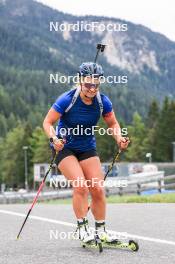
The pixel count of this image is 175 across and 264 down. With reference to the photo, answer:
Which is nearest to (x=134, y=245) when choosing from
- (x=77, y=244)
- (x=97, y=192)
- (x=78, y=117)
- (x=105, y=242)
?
(x=105, y=242)

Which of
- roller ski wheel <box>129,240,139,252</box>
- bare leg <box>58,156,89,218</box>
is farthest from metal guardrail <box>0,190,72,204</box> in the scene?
roller ski wheel <box>129,240,139,252</box>

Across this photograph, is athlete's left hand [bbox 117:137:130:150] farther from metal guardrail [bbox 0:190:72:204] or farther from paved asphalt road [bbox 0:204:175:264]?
metal guardrail [bbox 0:190:72:204]

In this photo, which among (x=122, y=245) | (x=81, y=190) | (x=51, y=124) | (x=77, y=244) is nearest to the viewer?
(x=122, y=245)

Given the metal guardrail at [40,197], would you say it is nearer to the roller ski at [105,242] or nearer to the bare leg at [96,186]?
the bare leg at [96,186]

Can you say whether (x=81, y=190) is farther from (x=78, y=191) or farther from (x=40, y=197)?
(x=40, y=197)

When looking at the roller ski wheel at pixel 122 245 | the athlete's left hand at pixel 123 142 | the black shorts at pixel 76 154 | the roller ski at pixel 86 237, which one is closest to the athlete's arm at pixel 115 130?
the athlete's left hand at pixel 123 142

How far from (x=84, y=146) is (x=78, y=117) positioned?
386mm

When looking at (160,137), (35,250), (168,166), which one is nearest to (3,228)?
(35,250)

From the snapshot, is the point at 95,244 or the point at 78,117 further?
the point at 78,117

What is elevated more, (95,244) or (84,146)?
(84,146)

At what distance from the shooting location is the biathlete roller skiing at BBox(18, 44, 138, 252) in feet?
24.5

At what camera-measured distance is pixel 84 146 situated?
7.79 m

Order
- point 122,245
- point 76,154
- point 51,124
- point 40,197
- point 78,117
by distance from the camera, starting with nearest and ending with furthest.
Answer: point 122,245 → point 78,117 → point 51,124 → point 76,154 → point 40,197

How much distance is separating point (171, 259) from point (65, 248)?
1.56 meters
